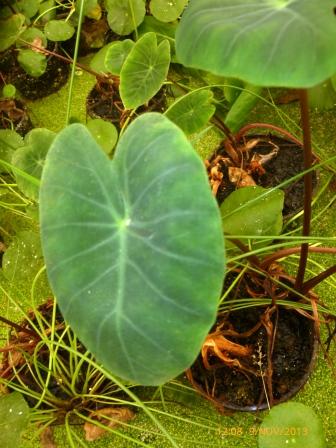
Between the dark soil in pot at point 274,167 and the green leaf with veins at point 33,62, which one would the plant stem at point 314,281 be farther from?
the green leaf with veins at point 33,62

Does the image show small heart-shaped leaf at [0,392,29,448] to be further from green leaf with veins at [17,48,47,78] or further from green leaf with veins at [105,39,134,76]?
green leaf with veins at [17,48,47,78]

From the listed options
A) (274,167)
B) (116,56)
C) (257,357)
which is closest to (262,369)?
(257,357)

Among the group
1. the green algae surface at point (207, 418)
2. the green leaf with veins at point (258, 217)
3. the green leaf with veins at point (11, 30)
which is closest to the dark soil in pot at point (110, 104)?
the green leaf with veins at point (11, 30)

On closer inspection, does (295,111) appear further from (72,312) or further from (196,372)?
(72,312)

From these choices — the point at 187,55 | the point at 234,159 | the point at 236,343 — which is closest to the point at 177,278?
the point at 187,55

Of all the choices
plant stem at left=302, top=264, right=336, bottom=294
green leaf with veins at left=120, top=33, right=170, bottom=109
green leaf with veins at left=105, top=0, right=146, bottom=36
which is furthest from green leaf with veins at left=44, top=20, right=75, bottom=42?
plant stem at left=302, top=264, right=336, bottom=294

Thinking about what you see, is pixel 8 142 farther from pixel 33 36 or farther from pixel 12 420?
pixel 12 420
